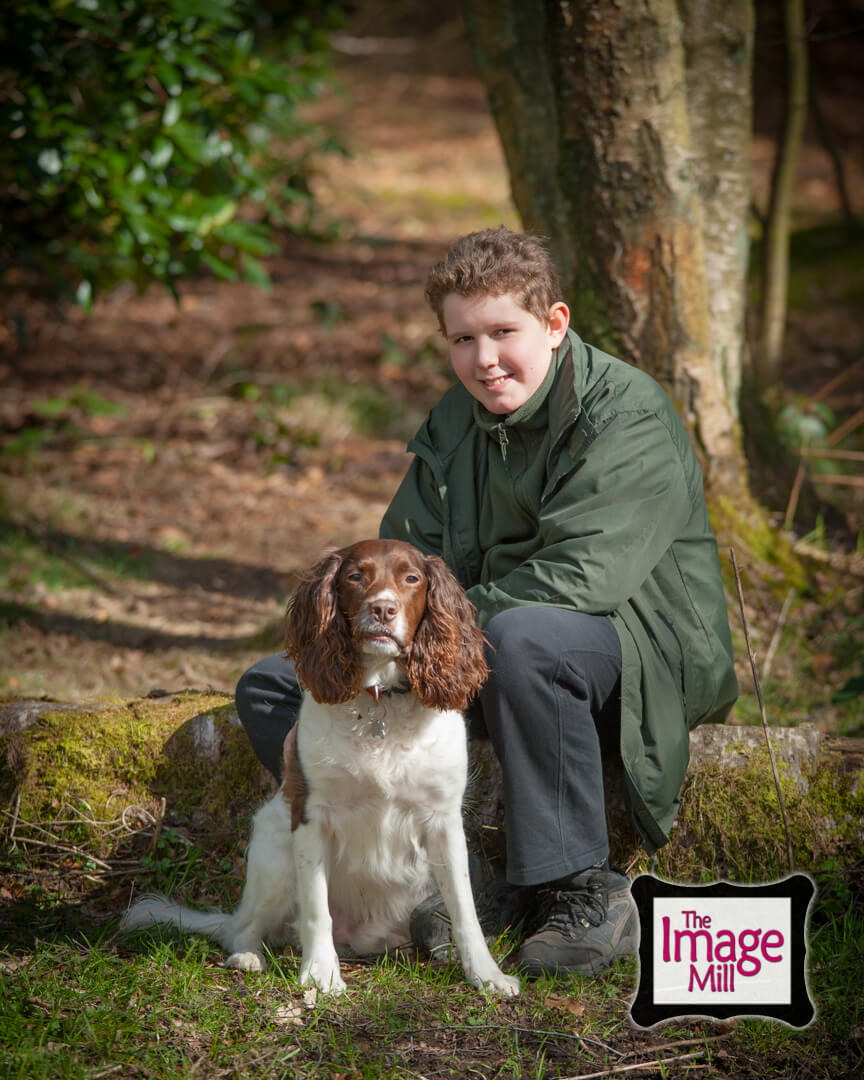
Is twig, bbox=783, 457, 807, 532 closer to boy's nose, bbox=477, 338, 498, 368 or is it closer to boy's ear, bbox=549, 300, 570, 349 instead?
boy's ear, bbox=549, 300, 570, 349

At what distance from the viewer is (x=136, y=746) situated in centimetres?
353

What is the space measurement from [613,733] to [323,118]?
46.9 ft

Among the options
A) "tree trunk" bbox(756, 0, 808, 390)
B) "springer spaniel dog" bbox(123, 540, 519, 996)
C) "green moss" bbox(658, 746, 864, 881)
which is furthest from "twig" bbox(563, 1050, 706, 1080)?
"tree trunk" bbox(756, 0, 808, 390)

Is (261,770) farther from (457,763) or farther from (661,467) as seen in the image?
(661,467)

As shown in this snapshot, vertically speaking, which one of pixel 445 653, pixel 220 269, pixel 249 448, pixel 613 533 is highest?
pixel 220 269

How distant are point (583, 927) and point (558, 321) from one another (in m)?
1.67

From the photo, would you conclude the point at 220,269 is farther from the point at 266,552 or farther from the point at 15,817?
the point at 15,817

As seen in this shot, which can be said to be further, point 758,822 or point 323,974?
point 758,822

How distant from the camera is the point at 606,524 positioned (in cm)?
287

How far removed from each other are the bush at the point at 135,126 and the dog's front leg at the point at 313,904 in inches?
117

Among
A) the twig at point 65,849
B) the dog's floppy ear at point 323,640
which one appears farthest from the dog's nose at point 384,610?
the twig at point 65,849

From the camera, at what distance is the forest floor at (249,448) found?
491cm

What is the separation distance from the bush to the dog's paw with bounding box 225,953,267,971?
3.12 metres

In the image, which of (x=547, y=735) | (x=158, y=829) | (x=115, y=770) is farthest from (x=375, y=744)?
(x=115, y=770)
